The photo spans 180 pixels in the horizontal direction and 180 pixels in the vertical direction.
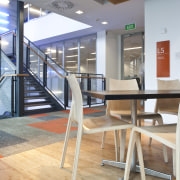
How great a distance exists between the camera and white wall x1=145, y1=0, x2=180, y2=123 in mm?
3732

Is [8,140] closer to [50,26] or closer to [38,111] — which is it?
[38,111]

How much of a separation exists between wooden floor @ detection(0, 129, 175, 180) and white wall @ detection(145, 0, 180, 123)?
6.34ft

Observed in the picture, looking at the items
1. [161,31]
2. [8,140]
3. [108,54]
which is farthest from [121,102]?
[108,54]

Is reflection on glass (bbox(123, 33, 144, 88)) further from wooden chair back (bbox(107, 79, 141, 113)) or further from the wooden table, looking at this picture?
the wooden table

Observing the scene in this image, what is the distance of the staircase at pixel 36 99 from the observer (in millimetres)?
5180

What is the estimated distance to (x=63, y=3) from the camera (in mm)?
4445

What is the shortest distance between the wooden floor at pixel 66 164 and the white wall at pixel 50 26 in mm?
5388

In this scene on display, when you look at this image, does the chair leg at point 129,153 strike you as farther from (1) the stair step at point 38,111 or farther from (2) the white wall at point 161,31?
(1) the stair step at point 38,111

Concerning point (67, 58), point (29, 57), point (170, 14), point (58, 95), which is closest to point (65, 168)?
point (170, 14)

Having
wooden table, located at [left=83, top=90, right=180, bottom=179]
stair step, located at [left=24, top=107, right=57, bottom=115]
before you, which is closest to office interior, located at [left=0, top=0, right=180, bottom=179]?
stair step, located at [left=24, top=107, right=57, bottom=115]

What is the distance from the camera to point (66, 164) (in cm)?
187

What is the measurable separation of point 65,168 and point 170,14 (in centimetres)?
361

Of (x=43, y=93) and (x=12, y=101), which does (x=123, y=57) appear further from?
(x=12, y=101)

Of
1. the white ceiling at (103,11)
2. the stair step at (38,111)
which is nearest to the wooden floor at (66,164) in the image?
the stair step at (38,111)
